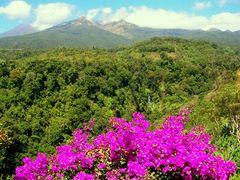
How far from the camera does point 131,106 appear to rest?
268 feet

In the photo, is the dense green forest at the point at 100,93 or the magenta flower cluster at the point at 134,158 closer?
the magenta flower cluster at the point at 134,158

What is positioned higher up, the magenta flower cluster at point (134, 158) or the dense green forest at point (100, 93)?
the magenta flower cluster at point (134, 158)

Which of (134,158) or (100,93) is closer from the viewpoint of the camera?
(134,158)

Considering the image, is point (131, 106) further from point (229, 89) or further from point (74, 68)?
point (229, 89)

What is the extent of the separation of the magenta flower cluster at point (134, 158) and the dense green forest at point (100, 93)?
1056cm

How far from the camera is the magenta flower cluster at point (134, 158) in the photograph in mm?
6293

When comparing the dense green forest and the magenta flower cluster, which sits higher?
the magenta flower cluster

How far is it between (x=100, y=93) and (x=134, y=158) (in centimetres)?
7104

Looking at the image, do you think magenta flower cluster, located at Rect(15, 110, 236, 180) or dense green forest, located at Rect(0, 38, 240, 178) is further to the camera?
dense green forest, located at Rect(0, 38, 240, 178)

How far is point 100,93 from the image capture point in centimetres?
7769

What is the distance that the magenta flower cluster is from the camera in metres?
6.29

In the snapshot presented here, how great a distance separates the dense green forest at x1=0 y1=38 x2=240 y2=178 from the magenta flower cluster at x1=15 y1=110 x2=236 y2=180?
34.6 ft

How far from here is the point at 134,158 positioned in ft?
22.3

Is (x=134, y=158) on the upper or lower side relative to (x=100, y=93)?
upper
